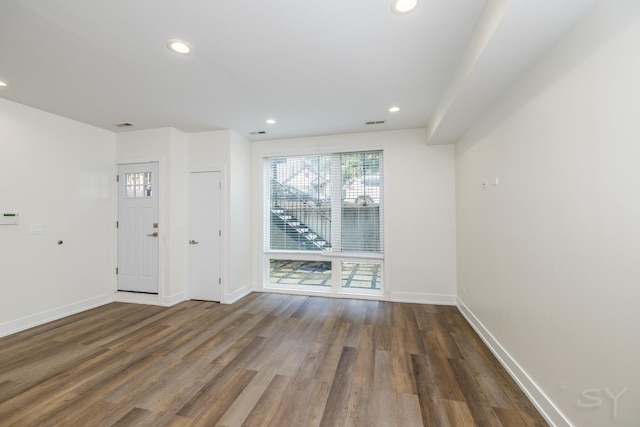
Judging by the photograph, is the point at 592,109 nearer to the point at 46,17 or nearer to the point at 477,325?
the point at 477,325

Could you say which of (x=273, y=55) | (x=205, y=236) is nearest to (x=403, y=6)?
(x=273, y=55)

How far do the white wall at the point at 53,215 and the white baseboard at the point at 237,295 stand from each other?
190 cm

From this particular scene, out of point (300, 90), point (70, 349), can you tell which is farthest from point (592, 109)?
point (70, 349)

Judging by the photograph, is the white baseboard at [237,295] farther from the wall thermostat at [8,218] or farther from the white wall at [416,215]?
the wall thermostat at [8,218]

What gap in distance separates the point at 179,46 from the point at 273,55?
73 centimetres

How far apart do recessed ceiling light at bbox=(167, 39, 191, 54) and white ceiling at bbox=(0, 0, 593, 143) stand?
5cm

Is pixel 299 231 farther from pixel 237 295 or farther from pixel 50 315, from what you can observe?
pixel 50 315

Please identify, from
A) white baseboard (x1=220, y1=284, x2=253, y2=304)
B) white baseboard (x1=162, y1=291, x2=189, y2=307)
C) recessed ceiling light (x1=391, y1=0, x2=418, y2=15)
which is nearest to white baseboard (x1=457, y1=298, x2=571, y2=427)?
recessed ceiling light (x1=391, y1=0, x2=418, y2=15)

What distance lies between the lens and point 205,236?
4070 millimetres

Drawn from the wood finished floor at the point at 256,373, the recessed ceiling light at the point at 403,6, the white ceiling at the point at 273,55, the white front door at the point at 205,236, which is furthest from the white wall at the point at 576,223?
the white front door at the point at 205,236

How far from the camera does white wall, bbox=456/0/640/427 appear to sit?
3.75ft

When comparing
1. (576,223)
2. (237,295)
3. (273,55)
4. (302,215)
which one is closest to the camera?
(576,223)

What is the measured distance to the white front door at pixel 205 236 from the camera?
13.1 ft

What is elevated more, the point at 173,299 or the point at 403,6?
the point at 403,6
